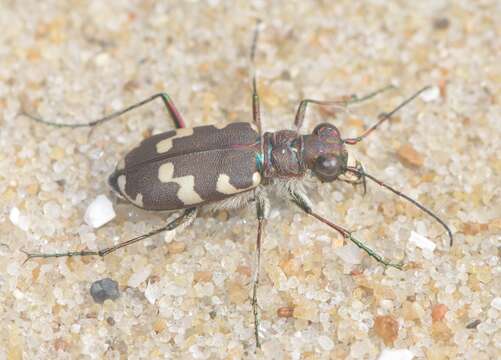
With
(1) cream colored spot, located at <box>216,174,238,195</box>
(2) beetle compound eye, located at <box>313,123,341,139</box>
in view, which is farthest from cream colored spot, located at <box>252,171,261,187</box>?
(2) beetle compound eye, located at <box>313,123,341,139</box>

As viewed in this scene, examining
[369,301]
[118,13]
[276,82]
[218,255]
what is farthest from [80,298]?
[118,13]

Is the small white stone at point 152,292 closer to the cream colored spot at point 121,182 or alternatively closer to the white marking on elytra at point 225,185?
the cream colored spot at point 121,182

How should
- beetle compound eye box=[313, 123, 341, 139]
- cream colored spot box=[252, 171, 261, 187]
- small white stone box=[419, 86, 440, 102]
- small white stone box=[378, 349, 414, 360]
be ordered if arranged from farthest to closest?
small white stone box=[419, 86, 440, 102] < beetle compound eye box=[313, 123, 341, 139] < cream colored spot box=[252, 171, 261, 187] < small white stone box=[378, 349, 414, 360]

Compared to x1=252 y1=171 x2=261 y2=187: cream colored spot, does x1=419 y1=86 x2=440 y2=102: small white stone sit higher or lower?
lower

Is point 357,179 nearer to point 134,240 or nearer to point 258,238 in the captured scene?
point 258,238

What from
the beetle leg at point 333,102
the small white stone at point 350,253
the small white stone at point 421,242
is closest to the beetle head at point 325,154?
the beetle leg at point 333,102

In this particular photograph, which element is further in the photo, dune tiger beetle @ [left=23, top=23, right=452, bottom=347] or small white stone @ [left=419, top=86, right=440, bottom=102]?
small white stone @ [left=419, top=86, right=440, bottom=102]

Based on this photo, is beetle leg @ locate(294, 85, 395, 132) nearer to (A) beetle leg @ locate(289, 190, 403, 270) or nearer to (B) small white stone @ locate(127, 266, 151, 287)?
(A) beetle leg @ locate(289, 190, 403, 270)
